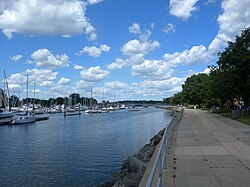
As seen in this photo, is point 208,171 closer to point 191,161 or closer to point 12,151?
point 191,161

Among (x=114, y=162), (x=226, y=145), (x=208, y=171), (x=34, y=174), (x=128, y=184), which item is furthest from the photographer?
(x=114, y=162)

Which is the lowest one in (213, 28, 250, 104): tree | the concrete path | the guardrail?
the concrete path

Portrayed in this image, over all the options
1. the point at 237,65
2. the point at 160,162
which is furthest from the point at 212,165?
the point at 237,65

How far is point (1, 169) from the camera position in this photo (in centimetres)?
2100

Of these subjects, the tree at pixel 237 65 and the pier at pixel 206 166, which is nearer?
the pier at pixel 206 166

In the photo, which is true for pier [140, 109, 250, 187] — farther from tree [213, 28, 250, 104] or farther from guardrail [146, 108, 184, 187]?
tree [213, 28, 250, 104]

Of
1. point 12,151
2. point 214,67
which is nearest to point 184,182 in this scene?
point 12,151

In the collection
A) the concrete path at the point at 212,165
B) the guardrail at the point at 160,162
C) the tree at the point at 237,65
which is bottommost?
the concrete path at the point at 212,165

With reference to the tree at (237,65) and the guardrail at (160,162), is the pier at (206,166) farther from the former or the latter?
the tree at (237,65)

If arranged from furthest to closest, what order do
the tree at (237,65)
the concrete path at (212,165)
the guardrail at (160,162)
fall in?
the tree at (237,65) < the concrete path at (212,165) < the guardrail at (160,162)

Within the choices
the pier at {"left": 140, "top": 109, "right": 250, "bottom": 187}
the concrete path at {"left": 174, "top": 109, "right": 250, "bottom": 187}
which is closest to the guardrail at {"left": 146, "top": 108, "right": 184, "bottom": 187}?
the pier at {"left": 140, "top": 109, "right": 250, "bottom": 187}

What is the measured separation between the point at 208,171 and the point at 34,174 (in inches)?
461

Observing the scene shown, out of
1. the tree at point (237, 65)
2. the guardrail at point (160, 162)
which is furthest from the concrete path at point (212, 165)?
the tree at point (237, 65)

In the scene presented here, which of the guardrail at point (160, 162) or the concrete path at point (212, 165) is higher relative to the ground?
the guardrail at point (160, 162)
